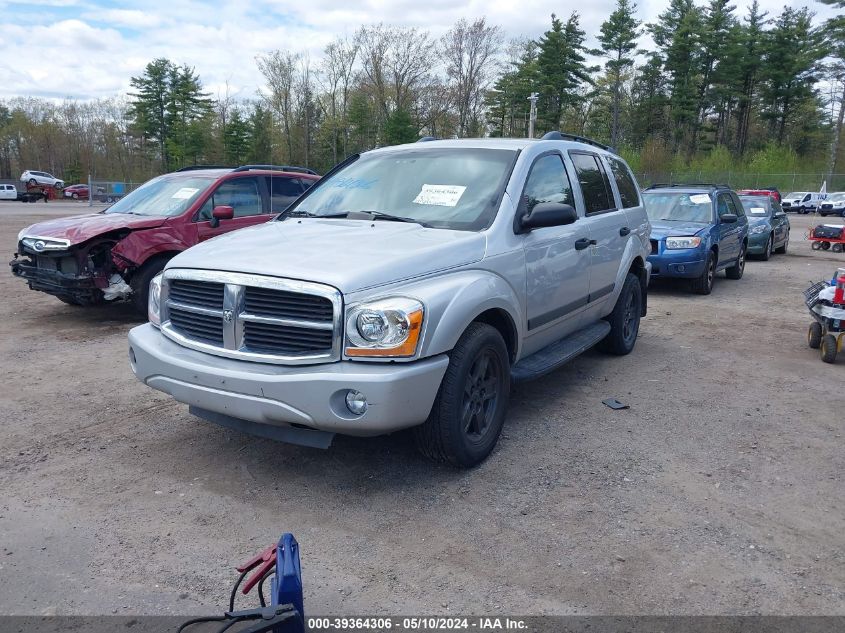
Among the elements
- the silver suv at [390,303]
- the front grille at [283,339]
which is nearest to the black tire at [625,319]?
the silver suv at [390,303]

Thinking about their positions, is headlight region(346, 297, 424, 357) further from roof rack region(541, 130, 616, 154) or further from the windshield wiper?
roof rack region(541, 130, 616, 154)

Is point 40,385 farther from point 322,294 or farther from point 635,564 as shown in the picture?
point 635,564

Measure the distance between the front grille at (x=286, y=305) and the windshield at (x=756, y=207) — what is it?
15098mm

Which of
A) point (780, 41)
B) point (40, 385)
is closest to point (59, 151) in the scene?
point (780, 41)

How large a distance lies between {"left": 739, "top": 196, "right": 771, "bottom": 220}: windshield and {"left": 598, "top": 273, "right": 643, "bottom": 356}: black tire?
10.7m

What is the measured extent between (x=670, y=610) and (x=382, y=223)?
2807 millimetres

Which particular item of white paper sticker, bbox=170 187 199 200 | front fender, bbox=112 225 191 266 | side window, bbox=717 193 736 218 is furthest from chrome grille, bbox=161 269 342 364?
side window, bbox=717 193 736 218

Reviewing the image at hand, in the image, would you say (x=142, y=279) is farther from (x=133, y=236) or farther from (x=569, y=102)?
(x=569, y=102)

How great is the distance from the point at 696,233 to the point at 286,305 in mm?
8980

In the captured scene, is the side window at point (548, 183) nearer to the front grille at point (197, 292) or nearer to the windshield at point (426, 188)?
the windshield at point (426, 188)

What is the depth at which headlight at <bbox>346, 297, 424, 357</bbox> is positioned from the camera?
3459 millimetres

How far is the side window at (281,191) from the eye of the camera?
9.46 m

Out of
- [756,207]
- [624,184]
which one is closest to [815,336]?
[624,184]

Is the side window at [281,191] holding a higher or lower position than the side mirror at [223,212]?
higher
